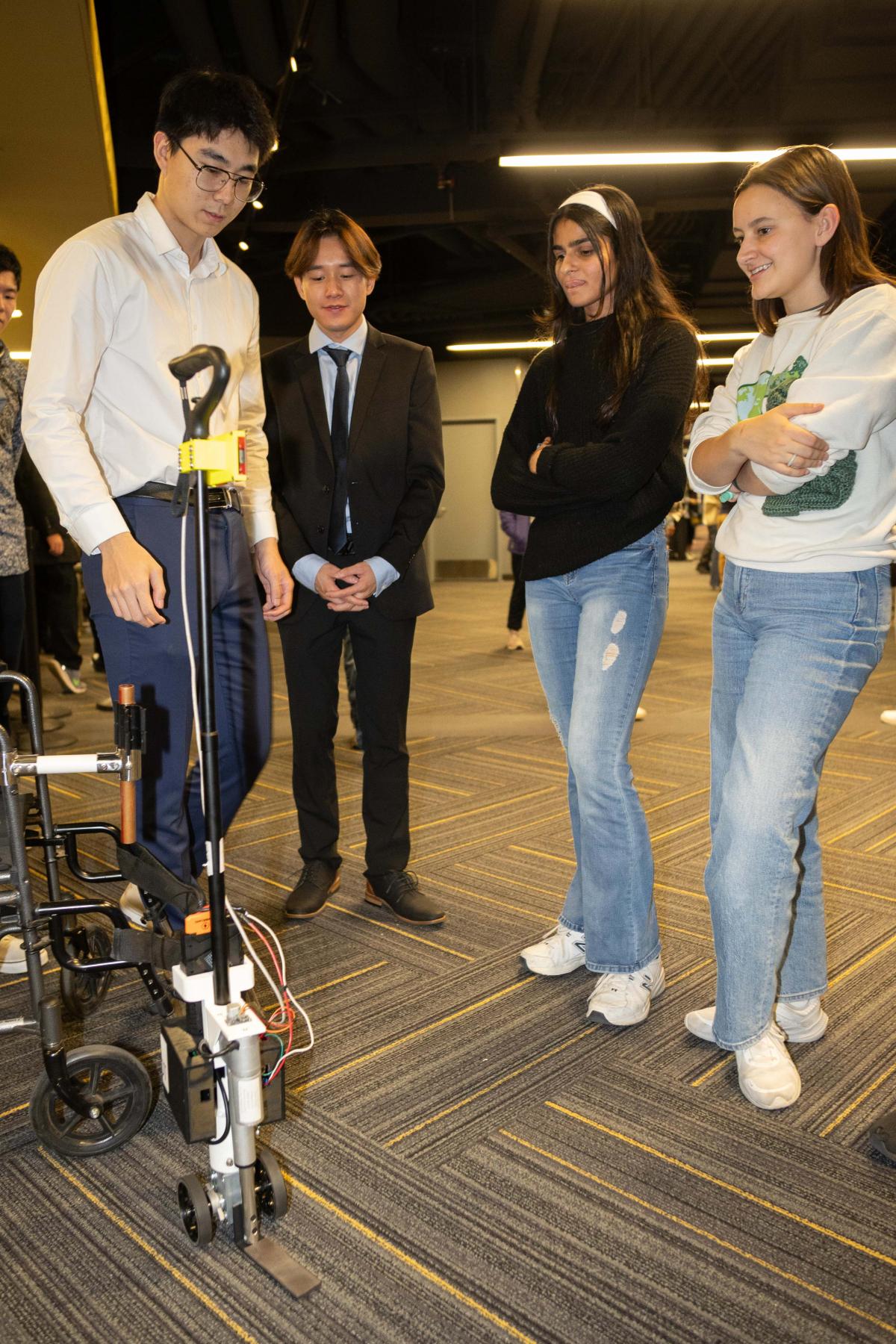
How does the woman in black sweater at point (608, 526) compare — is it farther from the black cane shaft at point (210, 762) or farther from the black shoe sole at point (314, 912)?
the black cane shaft at point (210, 762)

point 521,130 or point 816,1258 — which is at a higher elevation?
point 521,130

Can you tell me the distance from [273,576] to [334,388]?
65 cm

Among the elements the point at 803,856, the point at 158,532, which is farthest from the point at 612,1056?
the point at 158,532

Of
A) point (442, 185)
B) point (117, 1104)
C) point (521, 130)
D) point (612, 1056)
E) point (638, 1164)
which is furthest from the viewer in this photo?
point (442, 185)

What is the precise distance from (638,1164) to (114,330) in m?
1.50

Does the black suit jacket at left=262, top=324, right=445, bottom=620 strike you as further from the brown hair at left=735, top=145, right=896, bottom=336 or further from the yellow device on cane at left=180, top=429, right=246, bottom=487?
the yellow device on cane at left=180, top=429, right=246, bottom=487

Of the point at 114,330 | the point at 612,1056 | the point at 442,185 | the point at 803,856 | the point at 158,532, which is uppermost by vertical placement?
the point at 442,185

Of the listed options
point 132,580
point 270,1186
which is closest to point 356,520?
point 132,580

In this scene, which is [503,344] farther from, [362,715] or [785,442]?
[785,442]

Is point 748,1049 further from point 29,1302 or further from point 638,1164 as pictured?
point 29,1302

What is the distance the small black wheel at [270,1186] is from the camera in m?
1.34

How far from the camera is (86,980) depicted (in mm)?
2049

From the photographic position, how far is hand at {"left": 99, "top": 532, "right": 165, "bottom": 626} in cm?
Result: 155

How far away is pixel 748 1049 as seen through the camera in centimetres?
172
